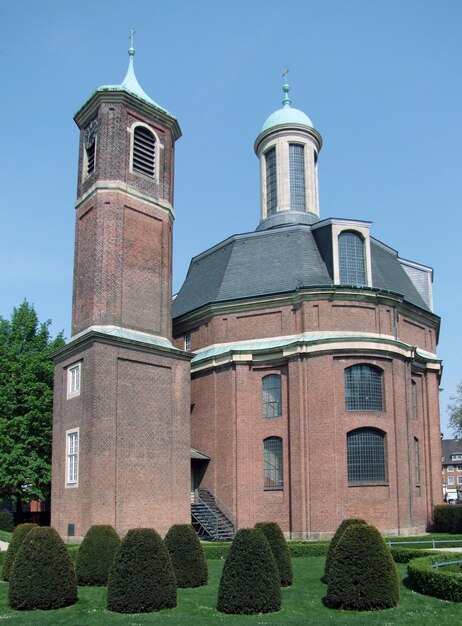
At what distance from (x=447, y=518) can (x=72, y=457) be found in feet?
60.3

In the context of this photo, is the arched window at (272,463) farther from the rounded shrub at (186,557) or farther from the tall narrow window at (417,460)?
the rounded shrub at (186,557)

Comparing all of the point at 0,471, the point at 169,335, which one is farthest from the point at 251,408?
the point at 0,471

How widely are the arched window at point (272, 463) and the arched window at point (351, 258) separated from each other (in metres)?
8.57

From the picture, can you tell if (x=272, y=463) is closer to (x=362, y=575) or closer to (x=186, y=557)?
(x=186, y=557)

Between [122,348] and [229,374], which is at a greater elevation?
[122,348]

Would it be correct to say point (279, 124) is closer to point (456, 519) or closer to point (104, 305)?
point (104, 305)

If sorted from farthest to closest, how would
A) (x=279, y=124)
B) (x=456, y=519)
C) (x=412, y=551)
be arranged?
(x=279, y=124) < (x=456, y=519) < (x=412, y=551)

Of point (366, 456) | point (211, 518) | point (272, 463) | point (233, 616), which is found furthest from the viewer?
point (272, 463)

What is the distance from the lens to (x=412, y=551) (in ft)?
71.1

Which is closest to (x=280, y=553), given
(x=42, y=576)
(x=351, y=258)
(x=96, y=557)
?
(x=96, y=557)

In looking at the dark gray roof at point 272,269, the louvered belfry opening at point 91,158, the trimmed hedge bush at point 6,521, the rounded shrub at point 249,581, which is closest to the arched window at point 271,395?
the dark gray roof at point 272,269

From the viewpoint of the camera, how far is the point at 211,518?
31594 millimetres

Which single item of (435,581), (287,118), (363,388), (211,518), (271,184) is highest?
(287,118)

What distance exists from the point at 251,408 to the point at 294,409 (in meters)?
2.64
